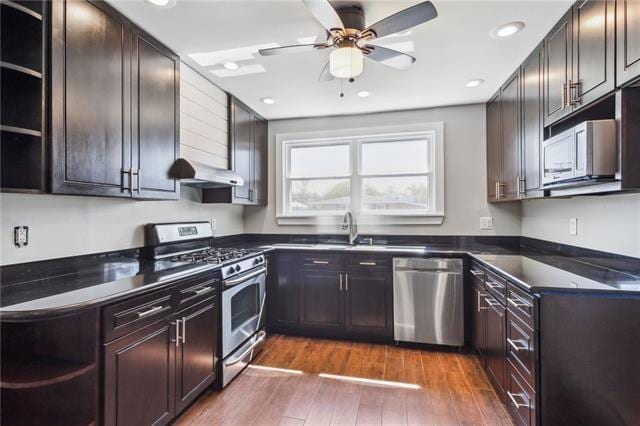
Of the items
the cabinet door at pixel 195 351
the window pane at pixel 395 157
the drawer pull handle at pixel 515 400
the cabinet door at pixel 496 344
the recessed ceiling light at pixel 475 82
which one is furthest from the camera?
the window pane at pixel 395 157

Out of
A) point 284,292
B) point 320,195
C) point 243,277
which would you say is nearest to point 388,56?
point 243,277

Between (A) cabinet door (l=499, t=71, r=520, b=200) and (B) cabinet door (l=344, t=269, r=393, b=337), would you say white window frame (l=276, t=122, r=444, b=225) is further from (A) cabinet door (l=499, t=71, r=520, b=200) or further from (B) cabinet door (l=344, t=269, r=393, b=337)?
(B) cabinet door (l=344, t=269, r=393, b=337)

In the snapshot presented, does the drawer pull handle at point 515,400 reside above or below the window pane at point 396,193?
below

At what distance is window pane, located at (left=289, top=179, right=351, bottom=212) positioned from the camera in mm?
3883

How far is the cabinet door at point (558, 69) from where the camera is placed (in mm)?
1841

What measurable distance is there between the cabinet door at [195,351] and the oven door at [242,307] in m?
0.11

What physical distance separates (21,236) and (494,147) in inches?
153

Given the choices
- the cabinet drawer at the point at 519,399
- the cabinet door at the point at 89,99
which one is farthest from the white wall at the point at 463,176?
the cabinet door at the point at 89,99

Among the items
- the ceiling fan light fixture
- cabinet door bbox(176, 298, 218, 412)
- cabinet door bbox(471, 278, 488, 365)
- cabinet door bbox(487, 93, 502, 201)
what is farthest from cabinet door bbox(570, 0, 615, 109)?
cabinet door bbox(176, 298, 218, 412)

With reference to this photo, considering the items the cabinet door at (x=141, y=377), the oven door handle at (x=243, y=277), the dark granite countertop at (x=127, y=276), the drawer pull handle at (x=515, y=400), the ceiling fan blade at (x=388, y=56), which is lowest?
the drawer pull handle at (x=515, y=400)

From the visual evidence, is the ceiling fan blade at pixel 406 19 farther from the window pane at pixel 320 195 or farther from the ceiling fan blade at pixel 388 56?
the window pane at pixel 320 195

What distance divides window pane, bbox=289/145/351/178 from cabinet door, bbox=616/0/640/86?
266 centimetres

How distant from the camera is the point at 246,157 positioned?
3516 mm

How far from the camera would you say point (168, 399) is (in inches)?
71.1
